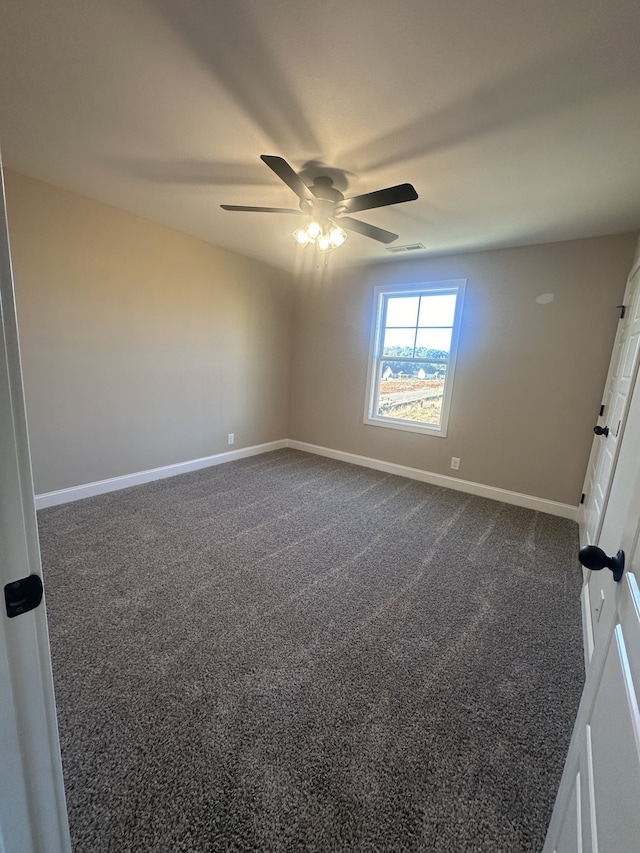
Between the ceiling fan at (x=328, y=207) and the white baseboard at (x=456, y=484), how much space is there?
102 inches

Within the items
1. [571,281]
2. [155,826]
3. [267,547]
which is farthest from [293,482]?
[571,281]

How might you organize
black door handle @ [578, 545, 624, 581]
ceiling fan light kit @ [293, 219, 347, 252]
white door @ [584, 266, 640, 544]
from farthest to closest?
1. ceiling fan light kit @ [293, 219, 347, 252]
2. white door @ [584, 266, 640, 544]
3. black door handle @ [578, 545, 624, 581]

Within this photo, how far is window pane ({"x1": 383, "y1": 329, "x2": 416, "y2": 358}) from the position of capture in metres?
4.16

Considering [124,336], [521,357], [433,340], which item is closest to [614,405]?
[521,357]

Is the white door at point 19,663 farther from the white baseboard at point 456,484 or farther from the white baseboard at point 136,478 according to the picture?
the white baseboard at point 456,484

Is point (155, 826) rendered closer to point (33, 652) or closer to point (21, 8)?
point (33, 652)

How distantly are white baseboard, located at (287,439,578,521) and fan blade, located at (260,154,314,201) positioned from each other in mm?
3048

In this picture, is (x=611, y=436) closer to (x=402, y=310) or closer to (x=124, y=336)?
(x=402, y=310)

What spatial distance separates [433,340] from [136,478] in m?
3.47

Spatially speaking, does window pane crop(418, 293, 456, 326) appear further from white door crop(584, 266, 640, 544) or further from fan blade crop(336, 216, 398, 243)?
fan blade crop(336, 216, 398, 243)

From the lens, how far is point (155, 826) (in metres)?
1.05

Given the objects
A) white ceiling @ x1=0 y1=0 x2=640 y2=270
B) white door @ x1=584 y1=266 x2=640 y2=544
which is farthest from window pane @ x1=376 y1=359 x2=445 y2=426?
white ceiling @ x1=0 y1=0 x2=640 y2=270

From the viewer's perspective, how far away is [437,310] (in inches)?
155

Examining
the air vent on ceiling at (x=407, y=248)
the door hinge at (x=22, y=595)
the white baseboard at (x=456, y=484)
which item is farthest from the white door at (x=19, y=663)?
the white baseboard at (x=456, y=484)
